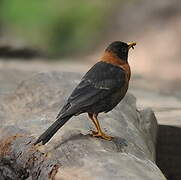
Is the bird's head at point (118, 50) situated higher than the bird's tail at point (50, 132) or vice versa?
the bird's head at point (118, 50)

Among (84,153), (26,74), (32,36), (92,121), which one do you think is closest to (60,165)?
(84,153)

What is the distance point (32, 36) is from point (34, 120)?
1130cm

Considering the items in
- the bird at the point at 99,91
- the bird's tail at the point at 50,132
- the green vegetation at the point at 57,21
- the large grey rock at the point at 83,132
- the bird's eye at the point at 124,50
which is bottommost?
the green vegetation at the point at 57,21

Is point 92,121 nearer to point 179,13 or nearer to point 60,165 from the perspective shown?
point 60,165

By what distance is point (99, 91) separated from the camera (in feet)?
20.5

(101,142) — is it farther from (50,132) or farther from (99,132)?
(50,132)

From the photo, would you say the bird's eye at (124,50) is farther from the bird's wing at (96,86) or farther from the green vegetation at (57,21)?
the green vegetation at (57,21)

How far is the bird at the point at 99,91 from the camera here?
6043 mm

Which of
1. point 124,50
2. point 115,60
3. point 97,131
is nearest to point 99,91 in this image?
point 97,131

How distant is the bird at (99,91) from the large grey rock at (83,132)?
17cm

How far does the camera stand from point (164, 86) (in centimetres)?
1305

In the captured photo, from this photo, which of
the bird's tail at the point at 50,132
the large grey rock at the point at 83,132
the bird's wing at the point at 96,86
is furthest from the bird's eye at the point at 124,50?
the bird's tail at the point at 50,132

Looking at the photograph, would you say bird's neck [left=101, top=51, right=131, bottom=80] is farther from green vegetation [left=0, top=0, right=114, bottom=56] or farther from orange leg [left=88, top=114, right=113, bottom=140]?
green vegetation [left=0, top=0, right=114, bottom=56]

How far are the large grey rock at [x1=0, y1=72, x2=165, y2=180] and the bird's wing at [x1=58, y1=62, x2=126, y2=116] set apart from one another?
240 millimetres
